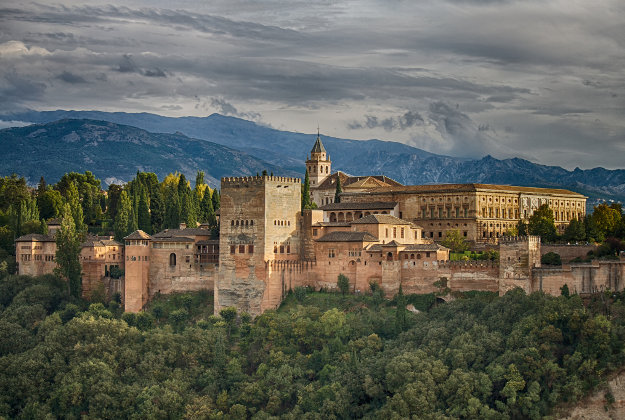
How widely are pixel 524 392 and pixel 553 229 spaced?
24.6 m

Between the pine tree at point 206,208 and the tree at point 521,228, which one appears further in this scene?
the pine tree at point 206,208

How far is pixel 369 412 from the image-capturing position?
170ft

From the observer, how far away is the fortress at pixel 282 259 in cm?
5822

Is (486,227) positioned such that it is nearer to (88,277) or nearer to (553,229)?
(553,229)

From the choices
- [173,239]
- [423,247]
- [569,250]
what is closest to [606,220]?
[569,250]

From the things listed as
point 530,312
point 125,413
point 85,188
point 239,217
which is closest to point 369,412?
point 530,312

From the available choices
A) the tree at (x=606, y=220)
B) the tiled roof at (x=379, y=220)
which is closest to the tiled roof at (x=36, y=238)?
the tiled roof at (x=379, y=220)

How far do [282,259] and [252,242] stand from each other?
252 centimetres

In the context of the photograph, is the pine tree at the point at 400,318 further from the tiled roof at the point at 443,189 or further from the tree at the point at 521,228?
the tiled roof at the point at 443,189

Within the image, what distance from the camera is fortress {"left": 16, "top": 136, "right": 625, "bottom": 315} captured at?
58219mm

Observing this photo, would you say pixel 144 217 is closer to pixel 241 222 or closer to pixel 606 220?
pixel 241 222

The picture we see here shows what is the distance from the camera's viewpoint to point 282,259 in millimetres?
65375

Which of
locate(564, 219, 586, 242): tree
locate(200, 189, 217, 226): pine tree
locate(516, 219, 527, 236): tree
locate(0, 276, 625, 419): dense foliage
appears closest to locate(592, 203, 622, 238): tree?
locate(564, 219, 586, 242): tree

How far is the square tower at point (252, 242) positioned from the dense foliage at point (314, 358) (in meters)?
1.47
